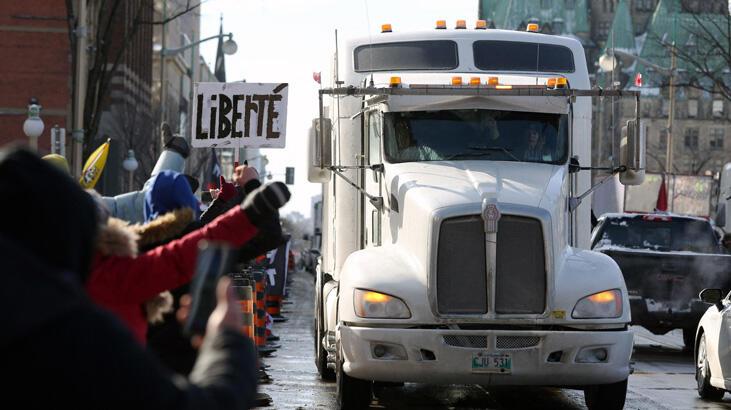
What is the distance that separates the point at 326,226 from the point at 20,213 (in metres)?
11.9

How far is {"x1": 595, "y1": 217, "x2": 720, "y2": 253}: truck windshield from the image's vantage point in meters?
20.9

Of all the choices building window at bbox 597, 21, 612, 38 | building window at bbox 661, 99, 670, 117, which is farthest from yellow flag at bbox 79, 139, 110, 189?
building window at bbox 597, 21, 612, 38

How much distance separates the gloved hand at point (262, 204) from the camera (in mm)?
4902

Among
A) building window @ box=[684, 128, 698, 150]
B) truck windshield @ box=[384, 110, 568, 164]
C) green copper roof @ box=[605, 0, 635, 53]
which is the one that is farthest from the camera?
building window @ box=[684, 128, 698, 150]

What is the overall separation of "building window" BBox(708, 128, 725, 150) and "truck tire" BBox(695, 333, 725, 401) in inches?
6448

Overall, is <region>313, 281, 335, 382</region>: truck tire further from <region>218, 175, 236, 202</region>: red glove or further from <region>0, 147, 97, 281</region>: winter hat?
<region>0, 147, 97, 281</region>: winter hat

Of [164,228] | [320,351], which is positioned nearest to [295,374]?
[320,351]

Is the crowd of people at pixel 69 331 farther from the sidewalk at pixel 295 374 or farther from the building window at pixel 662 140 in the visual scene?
the building window at pixel 662 140

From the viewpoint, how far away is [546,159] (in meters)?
12.6

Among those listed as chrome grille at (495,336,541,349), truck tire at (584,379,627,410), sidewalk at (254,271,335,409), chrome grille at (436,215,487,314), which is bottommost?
sidewalk at (254,271,335,409)

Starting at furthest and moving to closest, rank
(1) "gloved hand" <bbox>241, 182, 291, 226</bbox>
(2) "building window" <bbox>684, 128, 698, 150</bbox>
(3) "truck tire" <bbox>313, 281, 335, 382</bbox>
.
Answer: (2) "building window" <bbox>684, 128, 698, 150</bbox>, (3) "truck tire" <bbox>313, 281, 335, 382</bbox>, (1) "gloved hand" <bbox>241, 182, 291, 226</bbox>

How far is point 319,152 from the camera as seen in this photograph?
39.0ft

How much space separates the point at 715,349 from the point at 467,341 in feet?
11.4

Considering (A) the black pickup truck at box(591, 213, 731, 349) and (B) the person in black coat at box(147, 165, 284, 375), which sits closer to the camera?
(B) the person in black coat at box(147, 165, 284, 375)
